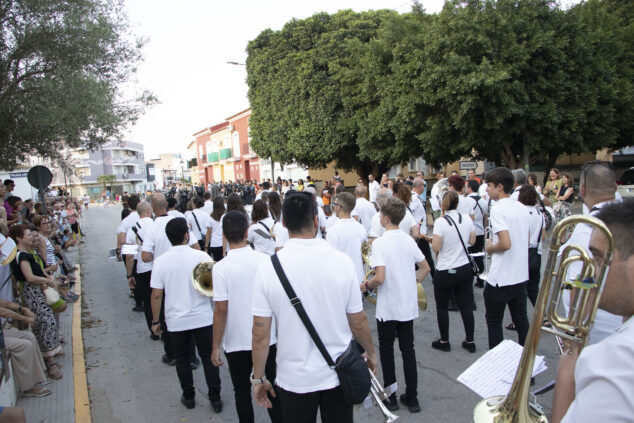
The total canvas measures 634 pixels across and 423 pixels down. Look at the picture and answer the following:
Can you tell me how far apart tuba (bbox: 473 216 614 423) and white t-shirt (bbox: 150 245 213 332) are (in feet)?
9.12

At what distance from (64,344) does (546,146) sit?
17389 millimetres

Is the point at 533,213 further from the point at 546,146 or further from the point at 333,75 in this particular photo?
the point at 333,75

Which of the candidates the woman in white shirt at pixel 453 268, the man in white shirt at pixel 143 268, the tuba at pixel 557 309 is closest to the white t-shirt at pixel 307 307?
the tuba at pixel 557 309

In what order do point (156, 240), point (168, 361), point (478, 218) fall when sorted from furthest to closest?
point (478, 218) → point (168, 361) → point (156, 240)

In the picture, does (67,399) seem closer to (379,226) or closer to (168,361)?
(168,361)

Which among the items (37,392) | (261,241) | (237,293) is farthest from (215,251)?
(237,293)

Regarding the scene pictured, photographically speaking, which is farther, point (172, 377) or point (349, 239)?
point (172, 377)

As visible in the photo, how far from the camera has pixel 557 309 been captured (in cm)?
174

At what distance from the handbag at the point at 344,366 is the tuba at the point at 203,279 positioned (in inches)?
74.1

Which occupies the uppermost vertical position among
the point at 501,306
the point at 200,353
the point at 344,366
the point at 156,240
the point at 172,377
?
the point at 156,240

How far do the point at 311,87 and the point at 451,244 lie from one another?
65.5ft

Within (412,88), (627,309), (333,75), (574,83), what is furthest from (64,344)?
(333,75)

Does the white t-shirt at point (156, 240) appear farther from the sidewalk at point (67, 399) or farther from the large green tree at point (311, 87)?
the large green tree at point (311, 87)

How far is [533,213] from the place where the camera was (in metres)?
4.88
